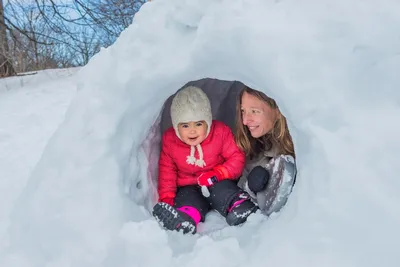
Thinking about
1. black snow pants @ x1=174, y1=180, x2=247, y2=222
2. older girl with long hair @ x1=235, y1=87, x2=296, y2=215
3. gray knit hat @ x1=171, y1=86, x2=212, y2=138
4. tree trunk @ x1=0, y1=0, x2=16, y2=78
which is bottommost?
black snow pants @ x1=174, y1=180, x2=247, y2=222

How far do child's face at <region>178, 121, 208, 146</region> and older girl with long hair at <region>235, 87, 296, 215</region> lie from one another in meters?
0.24

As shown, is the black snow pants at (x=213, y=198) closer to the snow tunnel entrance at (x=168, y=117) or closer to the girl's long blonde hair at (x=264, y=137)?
the snow tunnel entrance at (x=168, y=117)

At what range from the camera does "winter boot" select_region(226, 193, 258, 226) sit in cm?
218

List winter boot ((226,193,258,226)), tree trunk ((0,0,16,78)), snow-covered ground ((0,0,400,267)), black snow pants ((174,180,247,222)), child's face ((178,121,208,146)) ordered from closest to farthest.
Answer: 1. snow-covered ground ((0,0,400,267))
2. winter boot ((226,193,258,226))
3. black snow pants ((174,180,247,222))
4. child's face ((178,121,208,146))
5. tree trunk ((0,0,16,78))

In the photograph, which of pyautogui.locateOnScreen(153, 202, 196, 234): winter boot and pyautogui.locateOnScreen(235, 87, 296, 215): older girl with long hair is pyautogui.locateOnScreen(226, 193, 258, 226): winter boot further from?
pyautogui.locateOnScreen(153, 202, 196, 234): winter boot

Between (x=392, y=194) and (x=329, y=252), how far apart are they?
0.31 meters

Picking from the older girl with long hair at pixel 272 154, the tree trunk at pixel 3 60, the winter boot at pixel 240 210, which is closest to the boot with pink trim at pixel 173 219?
the winter boot at pixel 240 210

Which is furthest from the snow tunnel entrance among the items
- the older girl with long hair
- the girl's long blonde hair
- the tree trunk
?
the tree trunk

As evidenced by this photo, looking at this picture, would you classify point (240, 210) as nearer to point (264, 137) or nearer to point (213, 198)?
point (213, 198)

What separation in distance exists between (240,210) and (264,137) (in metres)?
0.61

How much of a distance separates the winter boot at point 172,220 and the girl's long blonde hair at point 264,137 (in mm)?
707

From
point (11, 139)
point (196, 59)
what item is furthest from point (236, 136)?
point (11, 139)

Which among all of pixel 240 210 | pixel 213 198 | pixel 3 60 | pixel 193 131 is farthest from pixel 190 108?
pixel 3 60

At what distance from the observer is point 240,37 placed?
71.7 inches
